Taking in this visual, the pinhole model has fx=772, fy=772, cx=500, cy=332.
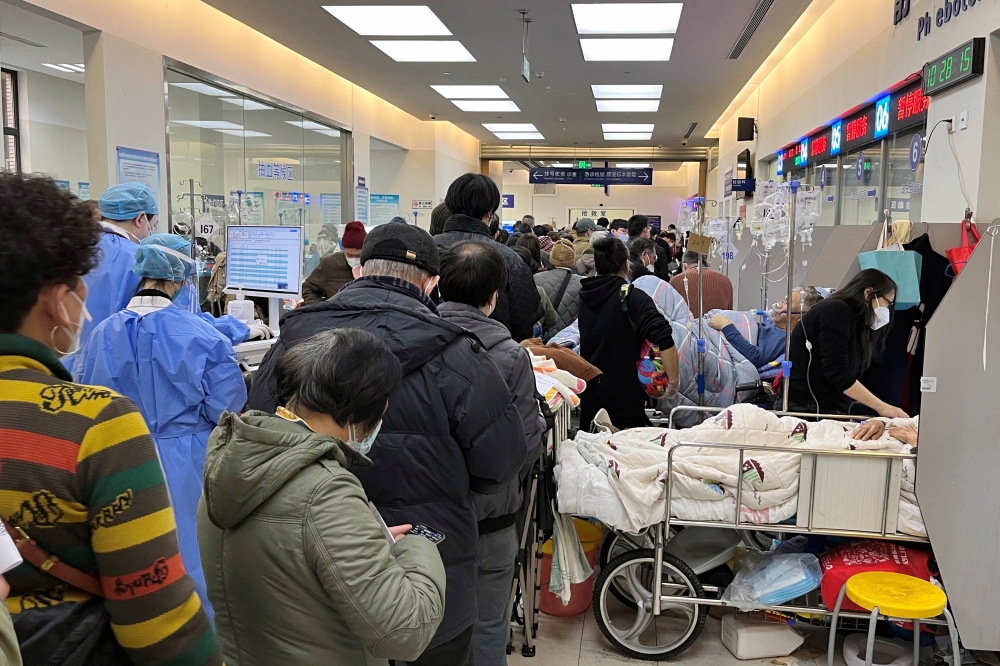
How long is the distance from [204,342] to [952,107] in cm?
425

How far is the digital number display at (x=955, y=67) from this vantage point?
3.97 metres

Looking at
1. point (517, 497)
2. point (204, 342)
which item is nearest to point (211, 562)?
point (517, 497)

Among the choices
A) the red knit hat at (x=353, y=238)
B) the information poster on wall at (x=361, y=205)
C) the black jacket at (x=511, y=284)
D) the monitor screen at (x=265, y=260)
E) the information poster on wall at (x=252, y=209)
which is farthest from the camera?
the information poster on wall at (x=361, y=205)

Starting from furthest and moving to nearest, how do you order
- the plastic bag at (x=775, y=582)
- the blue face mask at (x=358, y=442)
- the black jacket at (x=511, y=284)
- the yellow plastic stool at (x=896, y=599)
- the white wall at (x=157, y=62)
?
1. the white wall at (x=157, y=62)
2. the black jacket at (x=511, y=284)
3. the plastic bag at (x=775, y=582)
4. the yellow plastic stool at (x=896, y=599)
5. the blue face mask at (x=358, y=442)

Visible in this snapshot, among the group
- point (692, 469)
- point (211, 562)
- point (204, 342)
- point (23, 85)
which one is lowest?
point (692, 469)

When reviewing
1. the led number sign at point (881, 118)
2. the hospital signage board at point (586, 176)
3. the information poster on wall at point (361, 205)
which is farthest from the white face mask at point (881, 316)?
the hospital signage board at point (586, 176)

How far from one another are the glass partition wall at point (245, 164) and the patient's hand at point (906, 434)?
218 inches

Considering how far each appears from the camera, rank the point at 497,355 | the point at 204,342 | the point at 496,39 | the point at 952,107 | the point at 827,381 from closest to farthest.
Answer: the point at 497,355 < the point at 204,342 < the point at 827,381 < the point at 952,107 < the point at 496,39

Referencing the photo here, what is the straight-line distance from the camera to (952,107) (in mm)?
4445

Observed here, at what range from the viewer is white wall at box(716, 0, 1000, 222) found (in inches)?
157

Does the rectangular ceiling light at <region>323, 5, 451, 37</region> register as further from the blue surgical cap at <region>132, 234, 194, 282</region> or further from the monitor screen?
the blue surgical cap at <region>132, 234, 194, 282</region>

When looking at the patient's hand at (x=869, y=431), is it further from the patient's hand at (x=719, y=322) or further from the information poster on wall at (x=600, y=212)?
the information poster on wall at (x=600, y=212)

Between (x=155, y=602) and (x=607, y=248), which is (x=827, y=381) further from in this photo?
(x=155, y=602)

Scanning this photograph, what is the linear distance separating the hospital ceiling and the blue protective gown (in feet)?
15.7
